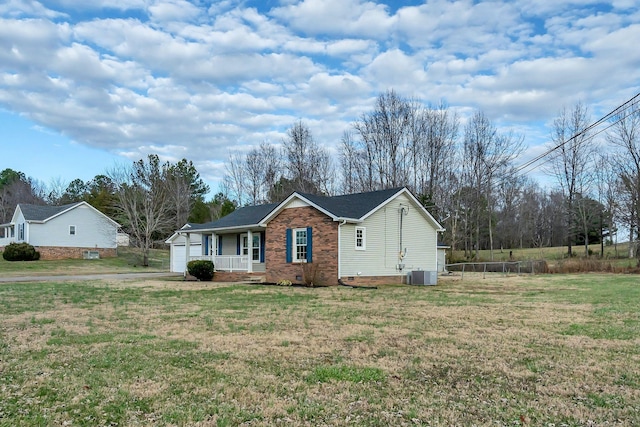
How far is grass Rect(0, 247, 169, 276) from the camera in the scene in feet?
110

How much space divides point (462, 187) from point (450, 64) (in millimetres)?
25211

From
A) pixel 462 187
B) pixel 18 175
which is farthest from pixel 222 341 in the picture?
pixel 18 175

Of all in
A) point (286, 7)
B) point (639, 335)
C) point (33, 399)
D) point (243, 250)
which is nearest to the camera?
point (33, 399)

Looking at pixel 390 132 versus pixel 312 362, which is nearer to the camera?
pixel 312 362

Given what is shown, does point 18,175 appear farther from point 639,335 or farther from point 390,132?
point 639,335

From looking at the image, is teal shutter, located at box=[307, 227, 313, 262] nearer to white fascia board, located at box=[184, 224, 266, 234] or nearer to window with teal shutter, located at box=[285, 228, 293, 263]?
window with teal shutter, located at box=[285, 228, 293, 263]

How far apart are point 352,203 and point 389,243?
2616 millimetres

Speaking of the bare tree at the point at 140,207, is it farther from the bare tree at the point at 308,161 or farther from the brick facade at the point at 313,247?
the brick facade at the point at 313,247

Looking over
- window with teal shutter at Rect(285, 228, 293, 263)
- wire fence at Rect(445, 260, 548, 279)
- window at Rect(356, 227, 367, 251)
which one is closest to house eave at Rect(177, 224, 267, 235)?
window with teal shutter at Rect(285, 228, 293, 263)

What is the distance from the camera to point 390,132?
43.1 m

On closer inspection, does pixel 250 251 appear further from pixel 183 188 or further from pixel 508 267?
pixel 183 188

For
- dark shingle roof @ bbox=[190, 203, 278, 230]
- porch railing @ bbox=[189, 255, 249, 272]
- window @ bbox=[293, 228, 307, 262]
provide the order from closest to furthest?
window @ bbox=[293, 228, 307, 262], porch railing @ bbox=[189, 255, 249, 272], dark shingle roof @ bbox=[190, 203, 278, 230]

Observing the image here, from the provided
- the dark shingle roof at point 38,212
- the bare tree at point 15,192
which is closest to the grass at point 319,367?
the dark shingle roof at point 38,212

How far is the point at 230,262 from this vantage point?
2664cm
